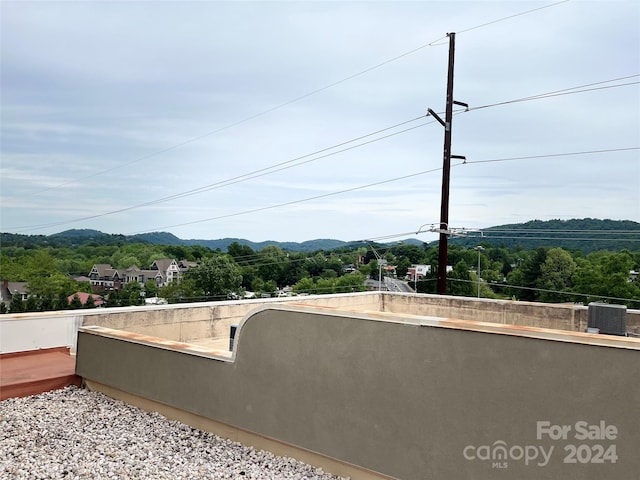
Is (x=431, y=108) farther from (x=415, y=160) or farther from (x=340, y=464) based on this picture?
(x=340, y=464)

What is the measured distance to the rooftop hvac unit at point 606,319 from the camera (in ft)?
20.5

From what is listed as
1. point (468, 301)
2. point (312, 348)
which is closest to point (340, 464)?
point (312, 348)

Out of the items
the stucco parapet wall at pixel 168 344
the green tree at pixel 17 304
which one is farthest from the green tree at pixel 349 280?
the stucco parapet wall at pixel 168 344

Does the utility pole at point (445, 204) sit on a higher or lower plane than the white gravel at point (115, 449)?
higher

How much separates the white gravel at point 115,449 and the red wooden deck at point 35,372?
0.65ft

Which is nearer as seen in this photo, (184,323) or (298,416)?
(298,416)

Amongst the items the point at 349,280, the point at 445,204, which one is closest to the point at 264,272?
the point at 349,280

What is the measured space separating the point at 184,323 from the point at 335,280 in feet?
113

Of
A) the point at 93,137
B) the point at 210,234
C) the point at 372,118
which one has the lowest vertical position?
the point at 210,234

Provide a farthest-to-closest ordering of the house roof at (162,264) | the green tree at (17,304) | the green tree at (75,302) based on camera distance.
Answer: the house roof at (162,264) < the green tree at (75,302) < the green tree at (17,304)

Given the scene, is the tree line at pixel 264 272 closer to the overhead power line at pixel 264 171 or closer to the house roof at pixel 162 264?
the house roof at pixel 162 264

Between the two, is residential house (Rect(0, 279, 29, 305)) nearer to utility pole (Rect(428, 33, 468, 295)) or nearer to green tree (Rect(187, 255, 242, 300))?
green tree (Rect(187, 255, 242, 300))

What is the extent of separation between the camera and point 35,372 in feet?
19.4

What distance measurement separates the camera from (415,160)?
20.2m
